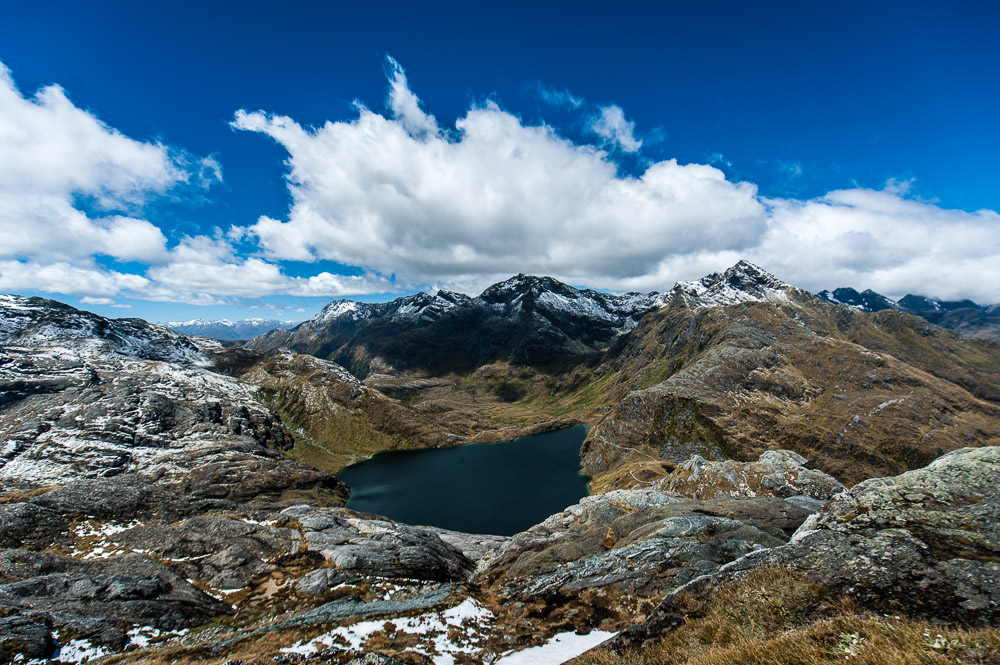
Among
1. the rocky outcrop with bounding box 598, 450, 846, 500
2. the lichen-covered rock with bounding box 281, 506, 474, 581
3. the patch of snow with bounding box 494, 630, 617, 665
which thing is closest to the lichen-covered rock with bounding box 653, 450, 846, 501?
the rocky outcrop with bounding box 598, 450, 846, 500

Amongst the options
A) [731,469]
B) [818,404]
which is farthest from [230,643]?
[818,404]

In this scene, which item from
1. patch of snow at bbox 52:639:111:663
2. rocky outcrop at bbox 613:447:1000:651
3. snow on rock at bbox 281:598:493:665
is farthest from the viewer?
snow on rock at bbox 281:598:493:665

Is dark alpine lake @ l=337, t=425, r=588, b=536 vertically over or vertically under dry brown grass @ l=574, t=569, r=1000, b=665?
under

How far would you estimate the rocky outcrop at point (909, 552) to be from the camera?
11078 millimetres

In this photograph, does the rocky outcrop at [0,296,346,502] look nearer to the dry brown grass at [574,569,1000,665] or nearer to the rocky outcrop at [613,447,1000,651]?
the dry brown grass at [574,569,1000,665]

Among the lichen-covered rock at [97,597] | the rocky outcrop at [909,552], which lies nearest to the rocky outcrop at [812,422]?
the rocky outcrop at [909,552]

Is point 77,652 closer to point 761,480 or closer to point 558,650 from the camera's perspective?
point 558,650

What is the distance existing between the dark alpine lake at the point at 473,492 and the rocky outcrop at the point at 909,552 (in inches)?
4163

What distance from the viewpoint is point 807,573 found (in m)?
13.8

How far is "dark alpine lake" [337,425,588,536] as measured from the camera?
396ft

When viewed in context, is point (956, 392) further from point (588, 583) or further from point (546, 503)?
point (588, 583)

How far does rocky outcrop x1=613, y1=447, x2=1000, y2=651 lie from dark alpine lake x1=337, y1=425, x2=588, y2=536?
10575cm

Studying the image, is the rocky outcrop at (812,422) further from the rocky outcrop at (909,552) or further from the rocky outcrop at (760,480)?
the rocky outcrop at (909,552)

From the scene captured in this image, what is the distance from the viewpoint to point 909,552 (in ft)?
43.5
